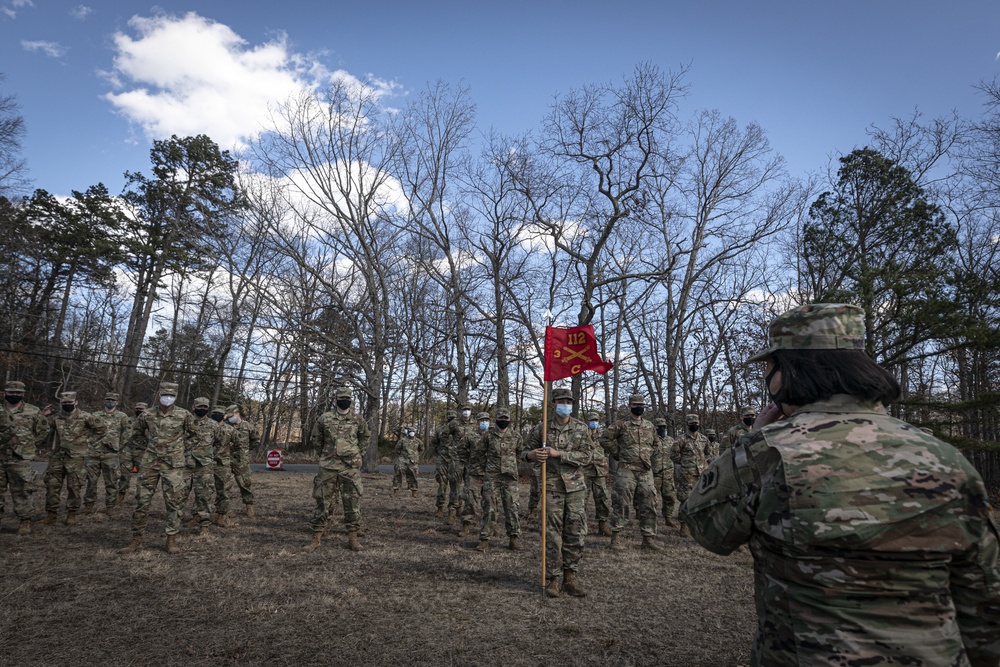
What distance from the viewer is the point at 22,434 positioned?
9.12 m

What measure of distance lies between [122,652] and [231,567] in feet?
9.04

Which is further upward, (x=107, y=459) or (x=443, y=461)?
(x=443, y=461)

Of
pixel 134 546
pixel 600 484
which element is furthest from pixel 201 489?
pixel 600 484

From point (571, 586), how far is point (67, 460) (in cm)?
931

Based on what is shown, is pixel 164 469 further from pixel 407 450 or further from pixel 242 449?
pixel 407 450

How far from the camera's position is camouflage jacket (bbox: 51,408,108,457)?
33.1 feet

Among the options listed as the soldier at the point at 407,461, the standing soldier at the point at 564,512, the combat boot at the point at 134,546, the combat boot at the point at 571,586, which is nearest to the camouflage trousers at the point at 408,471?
the soldier at the point at 407,461

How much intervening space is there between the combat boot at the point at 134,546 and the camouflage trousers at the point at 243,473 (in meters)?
2.88

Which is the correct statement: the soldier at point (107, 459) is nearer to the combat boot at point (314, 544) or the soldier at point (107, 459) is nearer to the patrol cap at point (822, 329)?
the combat boot at point (314, 544)

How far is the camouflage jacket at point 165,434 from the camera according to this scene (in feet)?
27.6

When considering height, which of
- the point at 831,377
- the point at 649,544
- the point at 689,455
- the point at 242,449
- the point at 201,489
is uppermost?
the point at 831,377

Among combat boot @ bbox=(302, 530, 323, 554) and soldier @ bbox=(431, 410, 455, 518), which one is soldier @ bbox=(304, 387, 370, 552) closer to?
combat boot @ bbox=(302, 530, 323, 554)

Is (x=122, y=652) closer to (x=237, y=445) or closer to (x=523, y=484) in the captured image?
(x=237, y=445)

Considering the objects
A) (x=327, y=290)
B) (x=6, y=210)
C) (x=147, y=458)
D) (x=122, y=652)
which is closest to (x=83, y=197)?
(x=6, y=210)
